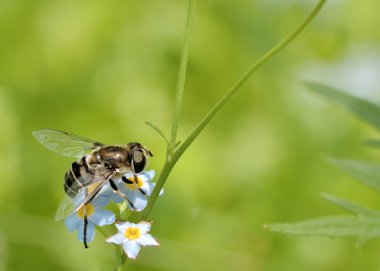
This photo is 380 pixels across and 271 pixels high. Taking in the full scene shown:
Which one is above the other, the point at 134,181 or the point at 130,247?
the point at 134,181

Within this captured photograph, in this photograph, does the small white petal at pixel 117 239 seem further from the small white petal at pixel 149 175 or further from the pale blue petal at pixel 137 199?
the small white petal at pixel 149 175

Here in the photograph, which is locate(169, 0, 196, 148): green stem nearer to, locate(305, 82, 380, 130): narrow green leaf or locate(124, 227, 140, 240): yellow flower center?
locate(124, 227, 140, 240): yellow flower center

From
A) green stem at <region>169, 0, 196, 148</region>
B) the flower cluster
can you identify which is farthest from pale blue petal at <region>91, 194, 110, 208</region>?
green stem at <region>169, 0, 196, 148</region>

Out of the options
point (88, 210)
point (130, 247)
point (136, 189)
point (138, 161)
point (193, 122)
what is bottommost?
point (130, 247)

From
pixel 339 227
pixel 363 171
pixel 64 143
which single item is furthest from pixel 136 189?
pixel 363 171

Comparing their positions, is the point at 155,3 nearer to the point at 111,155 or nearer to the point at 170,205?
the point at 170,205

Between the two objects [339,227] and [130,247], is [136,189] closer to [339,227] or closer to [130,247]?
[130,247]

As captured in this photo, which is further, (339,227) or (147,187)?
(339,227)
